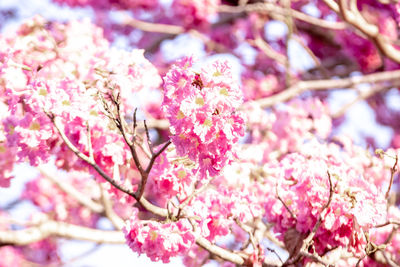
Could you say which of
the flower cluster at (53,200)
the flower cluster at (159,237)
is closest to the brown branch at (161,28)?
the flower cluster at (53,200)

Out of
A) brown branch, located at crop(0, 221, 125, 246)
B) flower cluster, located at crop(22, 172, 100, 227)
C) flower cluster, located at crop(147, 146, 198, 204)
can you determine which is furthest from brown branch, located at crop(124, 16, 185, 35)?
flower cluster, located at crop(147, 146, 198, 204)

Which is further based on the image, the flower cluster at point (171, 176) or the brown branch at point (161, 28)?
the brown branch at point (161, 28)

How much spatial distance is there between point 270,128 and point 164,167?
353cm

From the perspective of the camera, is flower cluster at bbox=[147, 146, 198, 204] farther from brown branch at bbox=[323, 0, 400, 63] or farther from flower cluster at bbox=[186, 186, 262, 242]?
brown branch at bbox=[323, 0, 400, 63]

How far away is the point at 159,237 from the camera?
7.95 ft

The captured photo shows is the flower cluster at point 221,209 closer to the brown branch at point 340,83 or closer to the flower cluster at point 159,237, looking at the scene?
the flower cluster at point 159,237

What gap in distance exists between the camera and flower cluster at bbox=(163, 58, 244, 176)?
2.13 meters

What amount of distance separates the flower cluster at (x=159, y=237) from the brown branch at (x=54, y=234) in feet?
4.48

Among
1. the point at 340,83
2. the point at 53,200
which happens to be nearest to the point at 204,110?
the point at 340,83

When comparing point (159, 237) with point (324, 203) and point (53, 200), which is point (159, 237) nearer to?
point (324, 203)

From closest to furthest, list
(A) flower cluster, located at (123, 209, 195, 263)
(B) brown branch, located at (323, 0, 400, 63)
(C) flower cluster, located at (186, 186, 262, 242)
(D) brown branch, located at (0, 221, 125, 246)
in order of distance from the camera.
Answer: (A) flower cluster, located at (123, 209, 195, 263) < (C) flower cluster, located at (186, 186, 262, 242) < (B) brown branch, located at (323, 0, 400, 63) < (D) brown branch, located at (0, 221, 125, 246)

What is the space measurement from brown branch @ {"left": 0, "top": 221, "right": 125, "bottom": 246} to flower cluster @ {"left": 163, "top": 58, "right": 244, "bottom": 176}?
183cm

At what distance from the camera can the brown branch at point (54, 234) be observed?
3.56m

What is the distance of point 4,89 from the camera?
3006 mm
